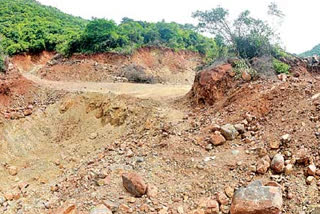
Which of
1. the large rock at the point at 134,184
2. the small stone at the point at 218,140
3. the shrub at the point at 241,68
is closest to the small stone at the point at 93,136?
the large rock at the point at 134,184

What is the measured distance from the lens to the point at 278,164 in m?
4.63

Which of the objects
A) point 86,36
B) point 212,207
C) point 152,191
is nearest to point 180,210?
point 212,207

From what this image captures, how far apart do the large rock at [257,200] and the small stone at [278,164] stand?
46 centimetres

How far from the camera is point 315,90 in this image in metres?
5.96

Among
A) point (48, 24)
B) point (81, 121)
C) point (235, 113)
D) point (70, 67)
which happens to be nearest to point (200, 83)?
point (235, 113)

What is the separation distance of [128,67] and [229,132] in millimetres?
12091

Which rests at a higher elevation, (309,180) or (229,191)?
(309,180)

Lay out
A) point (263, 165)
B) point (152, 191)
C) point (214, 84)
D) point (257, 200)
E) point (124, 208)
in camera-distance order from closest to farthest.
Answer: point (257, 200), point (124, 208), point (263, 165), point (152, 191), point (214, 84)

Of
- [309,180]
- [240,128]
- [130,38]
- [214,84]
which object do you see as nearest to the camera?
[309,180]

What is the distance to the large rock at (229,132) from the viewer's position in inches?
227

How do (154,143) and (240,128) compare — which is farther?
(154,143)

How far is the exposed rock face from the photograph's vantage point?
24.6 feet

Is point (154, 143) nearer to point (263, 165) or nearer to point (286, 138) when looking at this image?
point (263, 165)

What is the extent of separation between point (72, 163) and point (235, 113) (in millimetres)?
3882
